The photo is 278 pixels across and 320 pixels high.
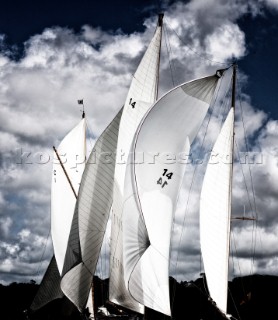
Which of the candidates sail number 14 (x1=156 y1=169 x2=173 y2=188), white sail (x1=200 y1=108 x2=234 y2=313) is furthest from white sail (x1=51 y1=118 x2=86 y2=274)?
sail number 14 (x1=156 y1=169 x2=173 y2=188)

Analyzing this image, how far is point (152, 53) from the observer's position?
27.6m

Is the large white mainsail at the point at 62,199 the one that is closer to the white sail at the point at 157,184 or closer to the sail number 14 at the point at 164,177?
the sail number 14 at the point at 164,177

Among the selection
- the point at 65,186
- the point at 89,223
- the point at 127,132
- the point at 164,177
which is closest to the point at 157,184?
the point at 164,177

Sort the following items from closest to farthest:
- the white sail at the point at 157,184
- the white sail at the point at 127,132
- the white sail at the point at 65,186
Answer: the white sail at the point at 157,184, the white sail at the point at 127,132, the white sail at the point at 65,186

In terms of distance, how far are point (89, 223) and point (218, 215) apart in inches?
259

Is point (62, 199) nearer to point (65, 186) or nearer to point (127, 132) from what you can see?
point (65, 186)

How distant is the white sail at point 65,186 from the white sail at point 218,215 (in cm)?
1066

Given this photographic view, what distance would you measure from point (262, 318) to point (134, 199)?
185ft

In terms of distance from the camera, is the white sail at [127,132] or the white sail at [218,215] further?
the white sail at [218,215]

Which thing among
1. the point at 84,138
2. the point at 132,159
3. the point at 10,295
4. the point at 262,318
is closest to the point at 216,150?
the point at 132,159

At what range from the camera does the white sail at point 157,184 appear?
19.8 metres

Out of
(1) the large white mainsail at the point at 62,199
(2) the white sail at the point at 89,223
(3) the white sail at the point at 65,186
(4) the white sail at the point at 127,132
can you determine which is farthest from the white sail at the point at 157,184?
(3) the white sail at the point at 65,186

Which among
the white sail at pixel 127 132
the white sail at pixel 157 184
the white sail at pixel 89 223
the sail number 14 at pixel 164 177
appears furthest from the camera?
the white sail at pixel 89 223

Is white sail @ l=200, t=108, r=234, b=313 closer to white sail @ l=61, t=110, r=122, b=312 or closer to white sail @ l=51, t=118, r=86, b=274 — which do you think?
white sail @ l=61, t=110, r=122, b=312
